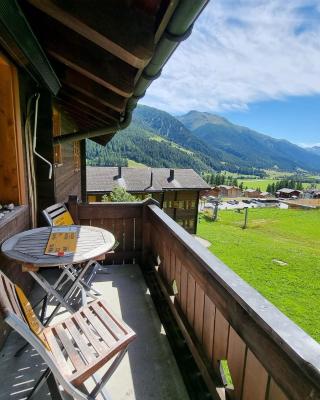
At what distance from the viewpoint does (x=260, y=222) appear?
3712 centimetres

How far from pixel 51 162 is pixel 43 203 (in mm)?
532

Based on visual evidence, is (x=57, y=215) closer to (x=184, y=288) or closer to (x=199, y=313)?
(x=184, y=288)

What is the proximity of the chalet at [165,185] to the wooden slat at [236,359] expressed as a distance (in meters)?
21.8

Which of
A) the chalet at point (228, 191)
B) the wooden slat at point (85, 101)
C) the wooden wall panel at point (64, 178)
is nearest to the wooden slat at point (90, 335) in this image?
the wooden wall panel at point (64, 178)

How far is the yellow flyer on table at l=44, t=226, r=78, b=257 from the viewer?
2166 mm

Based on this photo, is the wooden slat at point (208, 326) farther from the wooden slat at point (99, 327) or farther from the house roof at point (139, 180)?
the house roof at point (139, 180)

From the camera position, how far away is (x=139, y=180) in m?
→ 24.9

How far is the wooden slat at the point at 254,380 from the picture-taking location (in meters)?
1.13

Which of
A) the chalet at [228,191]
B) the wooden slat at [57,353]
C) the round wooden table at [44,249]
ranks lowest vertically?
the chalet at [228,191]

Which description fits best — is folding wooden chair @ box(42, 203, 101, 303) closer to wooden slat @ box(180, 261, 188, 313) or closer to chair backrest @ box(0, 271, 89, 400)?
wooden slat @ box(180, 261, 188, 313)

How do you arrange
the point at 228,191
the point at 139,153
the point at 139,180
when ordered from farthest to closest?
1. the point at 139,153
2. the point at 228,191
3. the point at 139,180

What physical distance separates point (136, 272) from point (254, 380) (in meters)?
2.57

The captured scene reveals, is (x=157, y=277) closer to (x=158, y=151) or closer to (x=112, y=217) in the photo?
(x=112, y=217)

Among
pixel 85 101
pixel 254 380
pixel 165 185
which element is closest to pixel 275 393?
pixel 254 380
